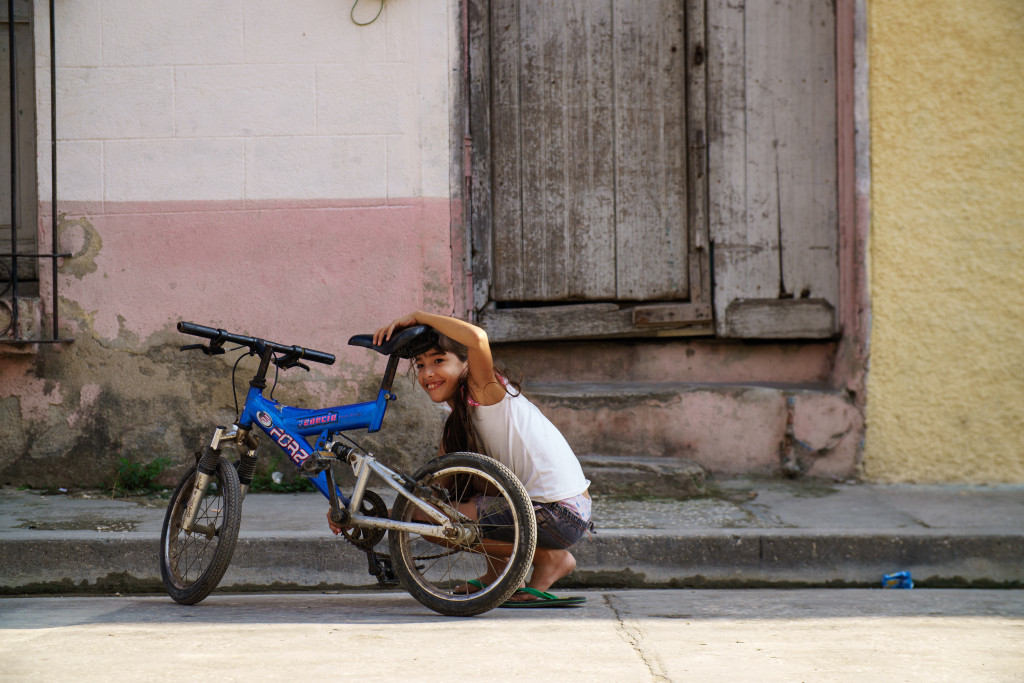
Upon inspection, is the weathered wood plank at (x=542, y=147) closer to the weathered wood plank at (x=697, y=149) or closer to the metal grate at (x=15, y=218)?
the weathered wood plank at (x=697, y=149)

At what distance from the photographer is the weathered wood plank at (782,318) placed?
5.77 metres

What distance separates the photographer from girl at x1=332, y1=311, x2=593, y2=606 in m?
3.52

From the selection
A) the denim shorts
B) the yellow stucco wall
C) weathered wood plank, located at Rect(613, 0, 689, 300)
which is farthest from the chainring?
the yellow stucco wall

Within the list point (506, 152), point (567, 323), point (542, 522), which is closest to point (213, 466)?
point (542, 522)

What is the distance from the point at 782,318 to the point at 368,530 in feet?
10.4

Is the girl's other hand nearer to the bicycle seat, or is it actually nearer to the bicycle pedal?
the bicycle seat

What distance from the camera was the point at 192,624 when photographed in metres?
3.35

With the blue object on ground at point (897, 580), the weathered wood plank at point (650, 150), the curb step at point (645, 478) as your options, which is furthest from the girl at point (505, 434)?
the weathered wood plank at point (650, 150)

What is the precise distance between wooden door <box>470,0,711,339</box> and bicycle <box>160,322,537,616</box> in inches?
90.4

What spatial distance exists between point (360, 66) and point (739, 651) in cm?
383

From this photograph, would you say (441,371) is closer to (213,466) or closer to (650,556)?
(213,466)

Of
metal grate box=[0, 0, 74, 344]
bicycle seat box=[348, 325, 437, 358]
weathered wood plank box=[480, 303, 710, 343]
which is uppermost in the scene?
metal grate box=[0, 0, 74, 344]

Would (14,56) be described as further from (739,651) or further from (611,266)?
(739,651)

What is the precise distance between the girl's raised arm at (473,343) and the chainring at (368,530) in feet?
1.77
